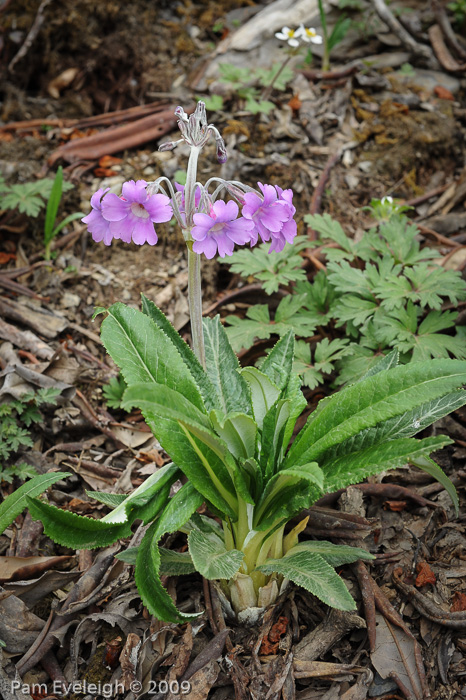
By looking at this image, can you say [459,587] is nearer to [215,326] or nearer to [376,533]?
[376,533]

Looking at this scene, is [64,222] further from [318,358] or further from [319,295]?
[318,358]

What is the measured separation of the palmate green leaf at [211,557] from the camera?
178cm

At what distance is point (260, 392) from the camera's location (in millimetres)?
2035

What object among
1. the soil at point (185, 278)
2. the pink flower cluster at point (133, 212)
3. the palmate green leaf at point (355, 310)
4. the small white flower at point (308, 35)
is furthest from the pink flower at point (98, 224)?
the small white flower at point (308, 35)

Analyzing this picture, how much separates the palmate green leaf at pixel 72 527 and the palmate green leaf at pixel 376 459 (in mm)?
692

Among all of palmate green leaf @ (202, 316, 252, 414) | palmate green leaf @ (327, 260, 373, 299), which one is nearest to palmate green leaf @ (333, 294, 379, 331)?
palmate green leaf @ (327, 260, 373, 299)

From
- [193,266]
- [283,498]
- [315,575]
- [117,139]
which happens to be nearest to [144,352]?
[193,266]

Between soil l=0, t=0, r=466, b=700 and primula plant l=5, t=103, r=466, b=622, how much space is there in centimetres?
26

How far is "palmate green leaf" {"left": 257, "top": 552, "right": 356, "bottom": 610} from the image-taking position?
180 cm

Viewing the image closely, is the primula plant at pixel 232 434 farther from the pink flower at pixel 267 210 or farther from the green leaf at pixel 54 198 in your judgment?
the green leaf at pixel 54 198

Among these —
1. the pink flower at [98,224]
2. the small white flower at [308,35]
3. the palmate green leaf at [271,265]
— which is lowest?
the palmate green leaf at [271,265]

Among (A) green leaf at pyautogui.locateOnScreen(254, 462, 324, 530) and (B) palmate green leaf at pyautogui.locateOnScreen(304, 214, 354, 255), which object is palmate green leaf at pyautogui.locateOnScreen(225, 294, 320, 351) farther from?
(A) green leaf at pyautogui.locateOnScreen(254, 462, 324, 530)

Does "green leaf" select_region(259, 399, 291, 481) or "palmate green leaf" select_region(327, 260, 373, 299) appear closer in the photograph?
"green leaf" select_region(259, 399, 291, 481)

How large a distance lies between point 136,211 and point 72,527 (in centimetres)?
99
